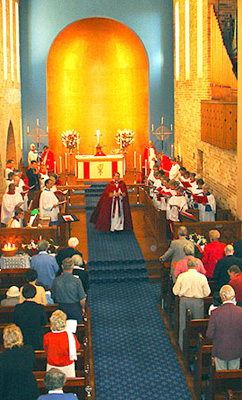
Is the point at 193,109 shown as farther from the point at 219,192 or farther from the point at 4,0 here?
the point at 4,0

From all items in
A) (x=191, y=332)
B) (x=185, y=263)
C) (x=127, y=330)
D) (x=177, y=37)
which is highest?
(x=177, y=37)

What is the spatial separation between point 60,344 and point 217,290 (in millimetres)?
3433

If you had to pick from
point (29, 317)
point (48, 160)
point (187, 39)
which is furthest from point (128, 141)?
point (29, 317)

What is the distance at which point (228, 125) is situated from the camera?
47.4ft

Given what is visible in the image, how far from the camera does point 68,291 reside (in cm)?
931

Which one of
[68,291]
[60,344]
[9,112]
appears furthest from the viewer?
[9,112]

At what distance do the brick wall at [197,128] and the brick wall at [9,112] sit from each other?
549 centimetres

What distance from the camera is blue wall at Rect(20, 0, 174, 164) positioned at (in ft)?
77.5

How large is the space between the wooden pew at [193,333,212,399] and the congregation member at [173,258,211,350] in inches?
43.2

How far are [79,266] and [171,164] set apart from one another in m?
10.9

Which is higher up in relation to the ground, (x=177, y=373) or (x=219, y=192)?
(x=219, y=192)

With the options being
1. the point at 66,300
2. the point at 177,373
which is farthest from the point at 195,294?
the point at 66,300

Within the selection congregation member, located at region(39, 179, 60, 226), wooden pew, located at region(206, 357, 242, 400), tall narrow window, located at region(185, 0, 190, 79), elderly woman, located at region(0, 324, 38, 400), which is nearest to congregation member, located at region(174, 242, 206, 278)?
wooden pew, located at region(206, 357, 242, 400)

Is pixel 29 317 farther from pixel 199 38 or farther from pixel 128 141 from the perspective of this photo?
pixel 128 141
